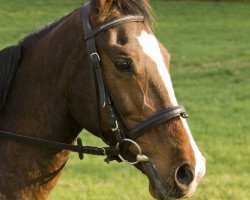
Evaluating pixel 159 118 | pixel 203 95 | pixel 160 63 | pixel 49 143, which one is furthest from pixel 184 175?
pixel 203 95

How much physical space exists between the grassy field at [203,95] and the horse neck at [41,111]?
20.3 inches

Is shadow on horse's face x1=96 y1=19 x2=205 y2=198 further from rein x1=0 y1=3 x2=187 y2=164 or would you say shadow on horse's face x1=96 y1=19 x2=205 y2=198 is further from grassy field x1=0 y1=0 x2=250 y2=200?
grassy field x1=0 y1=0 x2=250 y2=200

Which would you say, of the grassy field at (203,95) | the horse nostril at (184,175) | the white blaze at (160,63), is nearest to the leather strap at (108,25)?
the white blaze at (160,63)

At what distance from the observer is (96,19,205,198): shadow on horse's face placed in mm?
3055

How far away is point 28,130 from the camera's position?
11.1ft

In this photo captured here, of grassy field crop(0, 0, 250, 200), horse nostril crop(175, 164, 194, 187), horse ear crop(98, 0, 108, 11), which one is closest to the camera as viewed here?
horse nostril crop(175, 164, 194, 187)

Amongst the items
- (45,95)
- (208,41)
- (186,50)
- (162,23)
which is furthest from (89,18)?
(162,23)

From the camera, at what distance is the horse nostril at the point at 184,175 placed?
9.91 ft

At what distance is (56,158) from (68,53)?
59cm

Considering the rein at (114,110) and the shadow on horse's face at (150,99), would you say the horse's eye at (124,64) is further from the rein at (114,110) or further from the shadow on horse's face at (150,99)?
the rein at (114,110)

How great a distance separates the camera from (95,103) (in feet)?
10.5

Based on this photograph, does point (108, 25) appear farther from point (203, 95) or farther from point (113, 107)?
point (203, 95)

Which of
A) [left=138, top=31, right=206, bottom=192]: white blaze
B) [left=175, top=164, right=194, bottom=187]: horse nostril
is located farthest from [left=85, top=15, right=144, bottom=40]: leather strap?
[left=175, top=164, right=194, bottom=187]: horse nostril

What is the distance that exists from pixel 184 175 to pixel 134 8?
0.93 metres
